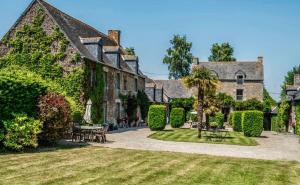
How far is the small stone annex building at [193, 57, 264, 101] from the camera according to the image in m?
54.9

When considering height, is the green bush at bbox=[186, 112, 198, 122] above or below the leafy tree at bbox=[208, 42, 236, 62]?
below

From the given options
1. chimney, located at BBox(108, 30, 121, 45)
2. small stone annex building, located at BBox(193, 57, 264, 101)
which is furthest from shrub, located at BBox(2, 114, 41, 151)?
small stone annex building, located at BBox(193, 57, 264, 101)

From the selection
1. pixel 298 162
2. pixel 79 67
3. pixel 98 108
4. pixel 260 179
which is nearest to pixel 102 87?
pixel 98 108

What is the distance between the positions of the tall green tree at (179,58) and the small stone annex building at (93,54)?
33.3 meters

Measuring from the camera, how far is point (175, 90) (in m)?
59.1

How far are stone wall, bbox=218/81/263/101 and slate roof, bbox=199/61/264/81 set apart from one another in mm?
891

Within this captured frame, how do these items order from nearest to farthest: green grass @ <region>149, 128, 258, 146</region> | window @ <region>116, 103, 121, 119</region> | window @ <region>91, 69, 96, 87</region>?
green grass @ <region>149, 128, 258, 146</region>
window @ <region>91, 69, 96, 87</region>
window @ <region>116, 103, 121, 119</region>

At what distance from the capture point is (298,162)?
15242mm

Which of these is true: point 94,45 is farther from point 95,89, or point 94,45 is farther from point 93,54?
point 95,89

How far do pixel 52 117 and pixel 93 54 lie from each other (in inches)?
508

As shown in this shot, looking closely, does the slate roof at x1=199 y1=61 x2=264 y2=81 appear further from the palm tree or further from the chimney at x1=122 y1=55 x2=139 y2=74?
the palm tree

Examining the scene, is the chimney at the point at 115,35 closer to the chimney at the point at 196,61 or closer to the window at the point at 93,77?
the window at the point at 93,77

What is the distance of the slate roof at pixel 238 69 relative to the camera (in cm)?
5528

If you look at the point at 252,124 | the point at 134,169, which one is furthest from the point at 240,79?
the point at 134,169
